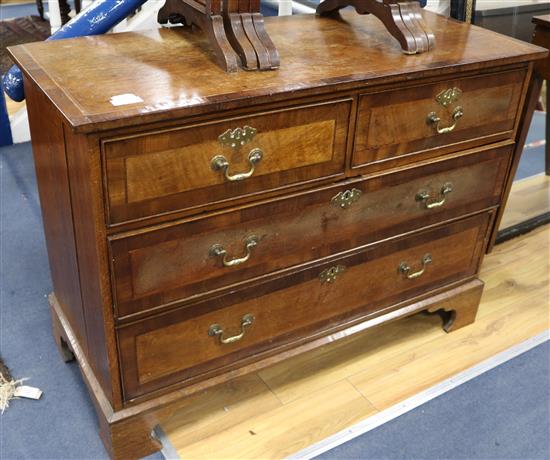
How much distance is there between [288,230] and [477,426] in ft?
2.55

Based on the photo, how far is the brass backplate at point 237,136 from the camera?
A: 1.27 meters

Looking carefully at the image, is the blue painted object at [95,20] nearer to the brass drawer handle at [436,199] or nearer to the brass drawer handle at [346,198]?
the brass drawer handle at [346,198]

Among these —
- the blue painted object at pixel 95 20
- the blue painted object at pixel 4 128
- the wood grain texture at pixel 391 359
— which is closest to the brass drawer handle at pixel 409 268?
the wood grain texture at pixel 391 359

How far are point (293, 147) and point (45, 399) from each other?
981 millimetres

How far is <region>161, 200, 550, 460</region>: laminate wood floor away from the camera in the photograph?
1.67 metres

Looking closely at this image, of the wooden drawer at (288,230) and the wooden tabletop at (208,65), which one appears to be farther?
the wooden drawer at (288,230)

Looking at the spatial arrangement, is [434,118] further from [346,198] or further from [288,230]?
[288,230]

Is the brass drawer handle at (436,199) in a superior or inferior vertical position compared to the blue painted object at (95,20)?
inferior

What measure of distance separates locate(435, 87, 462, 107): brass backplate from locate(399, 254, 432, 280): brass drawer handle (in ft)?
1.53

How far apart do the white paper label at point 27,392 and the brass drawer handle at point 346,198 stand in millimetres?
954

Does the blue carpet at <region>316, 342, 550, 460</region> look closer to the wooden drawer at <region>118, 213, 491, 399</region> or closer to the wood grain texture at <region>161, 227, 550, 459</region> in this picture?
the wood grain texture at <region>161, 227, 550, 459</region>

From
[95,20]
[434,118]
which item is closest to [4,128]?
[95,20]

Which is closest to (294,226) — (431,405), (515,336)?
(431,405)

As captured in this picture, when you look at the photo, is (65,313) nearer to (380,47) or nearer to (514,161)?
(380,47)
